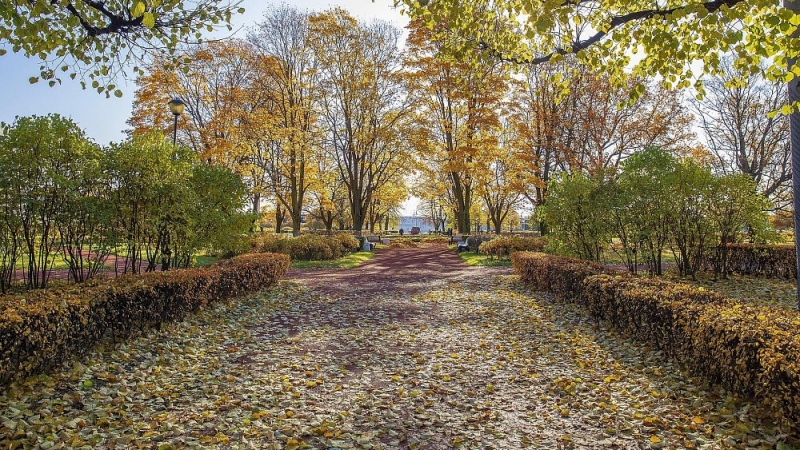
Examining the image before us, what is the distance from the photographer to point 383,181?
31.5m

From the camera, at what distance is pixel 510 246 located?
1820cm

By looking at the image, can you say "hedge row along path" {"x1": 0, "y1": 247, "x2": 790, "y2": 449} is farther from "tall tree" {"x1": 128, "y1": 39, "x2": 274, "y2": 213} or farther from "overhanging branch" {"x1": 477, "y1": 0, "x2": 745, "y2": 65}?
"tall tree" {"x1": 128, "y1": 39, "x2": 274, "y2": 213}

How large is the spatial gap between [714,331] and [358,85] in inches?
823

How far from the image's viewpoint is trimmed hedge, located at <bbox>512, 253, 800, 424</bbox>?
10.4 feet

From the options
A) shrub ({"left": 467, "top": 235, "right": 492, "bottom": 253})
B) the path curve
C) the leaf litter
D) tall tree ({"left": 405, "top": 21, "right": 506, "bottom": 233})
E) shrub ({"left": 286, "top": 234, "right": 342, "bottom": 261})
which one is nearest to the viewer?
the leaf litter

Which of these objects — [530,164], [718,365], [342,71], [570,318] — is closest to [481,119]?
[530,164]

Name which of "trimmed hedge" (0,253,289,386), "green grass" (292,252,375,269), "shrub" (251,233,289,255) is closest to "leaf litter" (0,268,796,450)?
"trimmed hedge" (0,253,289,386)

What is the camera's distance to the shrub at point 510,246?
17.6 m

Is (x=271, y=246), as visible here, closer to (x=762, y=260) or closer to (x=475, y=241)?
(x=475, y=241)

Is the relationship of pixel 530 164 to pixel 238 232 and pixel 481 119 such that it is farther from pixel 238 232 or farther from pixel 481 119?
pixel 238 232

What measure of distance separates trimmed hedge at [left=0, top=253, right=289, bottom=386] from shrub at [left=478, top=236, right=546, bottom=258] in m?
12.6

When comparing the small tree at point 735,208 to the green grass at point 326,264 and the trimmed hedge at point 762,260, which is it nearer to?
the trimmed hedge at point 762,260

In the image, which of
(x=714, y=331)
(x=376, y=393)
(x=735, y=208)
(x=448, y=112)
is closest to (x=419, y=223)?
(x=448, y=112)

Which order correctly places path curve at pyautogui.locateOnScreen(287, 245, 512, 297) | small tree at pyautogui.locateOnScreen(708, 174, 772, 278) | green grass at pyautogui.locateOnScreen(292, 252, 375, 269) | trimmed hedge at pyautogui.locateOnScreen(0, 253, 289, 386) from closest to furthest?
1. trimmed hedge at pyautogui.locateOnScreen(0, 253, 289, 386)
2. small tree at pyautogui.locateOnScreen(708, 174, 772, 278)
3. path curve at pyautogui.locateOnScreen(287, 245, 512, 297)
4. green grass at pyautogui.locateOnScreen(292, 252, 375, 269)
